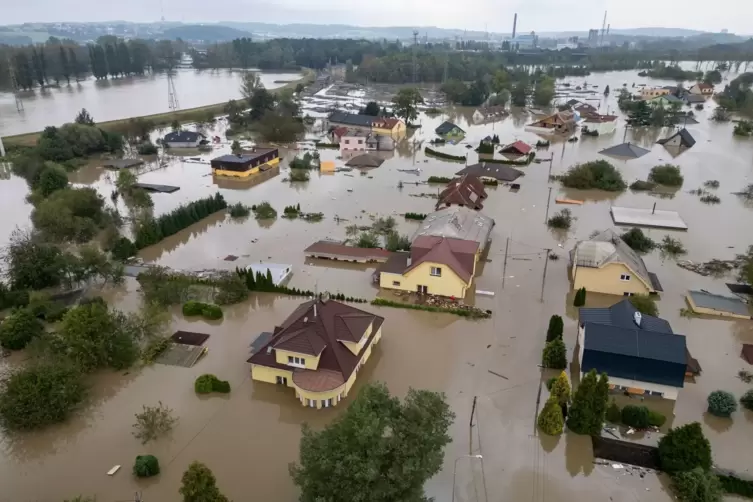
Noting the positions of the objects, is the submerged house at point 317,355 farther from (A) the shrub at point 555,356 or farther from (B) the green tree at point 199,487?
(A) the shrub at point 555,356

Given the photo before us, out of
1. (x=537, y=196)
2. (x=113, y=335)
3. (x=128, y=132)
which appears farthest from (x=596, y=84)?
(x=113, y=335)

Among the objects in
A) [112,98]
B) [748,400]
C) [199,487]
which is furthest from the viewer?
[112,98]

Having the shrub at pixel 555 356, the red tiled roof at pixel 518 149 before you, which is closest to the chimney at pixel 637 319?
the shrub at pixel 555 356

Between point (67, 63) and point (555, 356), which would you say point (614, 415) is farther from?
point (67, 63)

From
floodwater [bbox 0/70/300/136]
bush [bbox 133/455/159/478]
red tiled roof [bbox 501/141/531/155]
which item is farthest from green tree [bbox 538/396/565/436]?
floodwater [bbox 0/70/300/136]

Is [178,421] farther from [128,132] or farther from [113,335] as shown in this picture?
[128,132]

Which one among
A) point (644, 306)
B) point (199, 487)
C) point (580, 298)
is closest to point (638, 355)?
point (644, 306)

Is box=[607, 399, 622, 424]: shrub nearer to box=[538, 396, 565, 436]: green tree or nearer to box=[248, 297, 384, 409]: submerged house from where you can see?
box=[538, 396, 565, 436]: green tree
